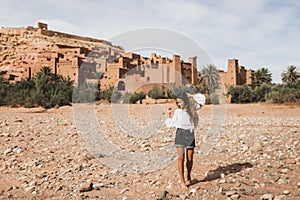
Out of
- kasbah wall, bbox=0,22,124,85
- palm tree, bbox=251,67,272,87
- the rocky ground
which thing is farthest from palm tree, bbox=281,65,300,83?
the rocky ground

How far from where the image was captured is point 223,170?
5.66m

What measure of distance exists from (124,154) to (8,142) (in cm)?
317

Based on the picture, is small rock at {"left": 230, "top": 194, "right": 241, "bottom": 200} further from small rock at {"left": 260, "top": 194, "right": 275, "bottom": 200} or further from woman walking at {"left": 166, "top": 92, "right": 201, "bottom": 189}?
woman walking at {"left": 166, "top": 92, "right": 201, "bottom": 189}

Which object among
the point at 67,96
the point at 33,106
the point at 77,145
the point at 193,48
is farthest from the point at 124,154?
the point at 67,96

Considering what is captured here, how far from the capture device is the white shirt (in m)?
4.92

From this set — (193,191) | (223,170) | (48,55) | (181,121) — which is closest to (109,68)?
(48,55)

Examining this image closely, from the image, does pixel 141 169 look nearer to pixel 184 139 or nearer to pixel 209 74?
pixel 184 139

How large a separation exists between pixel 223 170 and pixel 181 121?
1.39m

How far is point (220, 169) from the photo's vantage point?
18.8 ft

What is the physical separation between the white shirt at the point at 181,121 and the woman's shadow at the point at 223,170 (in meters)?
0.90

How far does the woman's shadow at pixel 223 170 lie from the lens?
5.23 meters

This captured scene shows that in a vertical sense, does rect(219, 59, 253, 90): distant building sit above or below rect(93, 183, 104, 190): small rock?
above

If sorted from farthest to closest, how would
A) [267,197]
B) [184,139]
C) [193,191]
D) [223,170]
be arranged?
[223,170]
[184,139]
[193,191]
[267,197]

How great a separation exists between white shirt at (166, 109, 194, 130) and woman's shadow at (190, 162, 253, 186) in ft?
2.97
